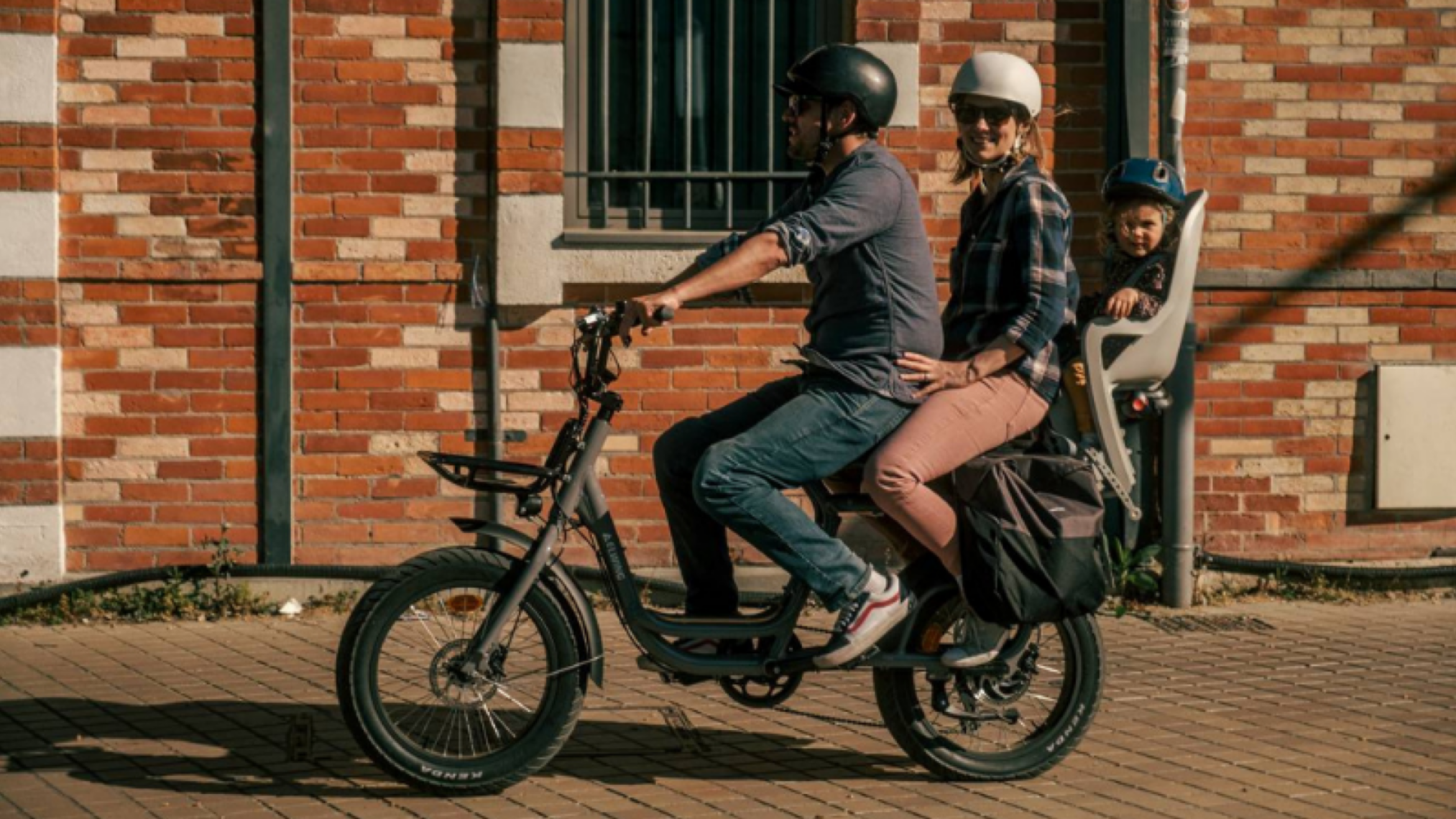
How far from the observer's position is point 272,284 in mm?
8406

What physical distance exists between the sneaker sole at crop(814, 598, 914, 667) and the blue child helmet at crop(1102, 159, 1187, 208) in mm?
2476

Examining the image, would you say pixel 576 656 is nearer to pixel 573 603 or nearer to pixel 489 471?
pixel 573 603

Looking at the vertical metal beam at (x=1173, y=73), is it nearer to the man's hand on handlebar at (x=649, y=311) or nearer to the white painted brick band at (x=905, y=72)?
the white painted brick band at (x=905, y=72)

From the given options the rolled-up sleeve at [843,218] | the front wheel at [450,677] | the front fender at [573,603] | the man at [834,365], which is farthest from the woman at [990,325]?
the front wheel at [450,677]

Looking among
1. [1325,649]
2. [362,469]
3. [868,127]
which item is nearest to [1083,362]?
[1325,649]

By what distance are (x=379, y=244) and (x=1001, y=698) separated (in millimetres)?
3940

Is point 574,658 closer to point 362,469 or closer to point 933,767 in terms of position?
point 933,767

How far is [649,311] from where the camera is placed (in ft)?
16.6

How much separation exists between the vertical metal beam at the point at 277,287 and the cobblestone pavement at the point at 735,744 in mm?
709

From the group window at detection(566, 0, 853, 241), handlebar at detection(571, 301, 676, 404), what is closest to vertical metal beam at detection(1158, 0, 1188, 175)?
window at detection(566, 0, 853, 241)

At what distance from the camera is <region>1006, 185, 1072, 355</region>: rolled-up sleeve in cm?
548

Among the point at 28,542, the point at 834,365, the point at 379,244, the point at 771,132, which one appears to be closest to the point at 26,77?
the point at 379,244

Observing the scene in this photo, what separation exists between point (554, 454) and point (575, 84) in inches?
143

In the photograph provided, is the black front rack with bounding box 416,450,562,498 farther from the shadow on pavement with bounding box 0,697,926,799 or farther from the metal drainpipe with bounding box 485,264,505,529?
the metal drainpipe with bounding box 485,264,505,529
